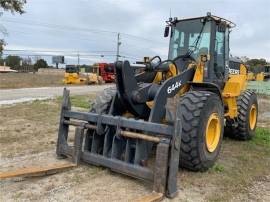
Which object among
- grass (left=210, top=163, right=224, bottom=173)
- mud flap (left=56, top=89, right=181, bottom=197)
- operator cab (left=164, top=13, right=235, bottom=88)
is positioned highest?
operator cab (left=164, top=13, right=235, bottom=88)

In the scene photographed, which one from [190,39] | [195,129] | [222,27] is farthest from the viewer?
[222,27]

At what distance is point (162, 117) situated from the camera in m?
5.77

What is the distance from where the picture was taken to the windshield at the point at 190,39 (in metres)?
7.27

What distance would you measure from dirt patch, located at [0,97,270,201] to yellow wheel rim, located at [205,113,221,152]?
0.36 meters

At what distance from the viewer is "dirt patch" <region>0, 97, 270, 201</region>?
487cm

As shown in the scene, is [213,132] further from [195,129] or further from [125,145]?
[125,145]

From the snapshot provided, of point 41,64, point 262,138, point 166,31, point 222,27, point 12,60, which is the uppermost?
point 12,60

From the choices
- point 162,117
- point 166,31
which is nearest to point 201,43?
point 166,31

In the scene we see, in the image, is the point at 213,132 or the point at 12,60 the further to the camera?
the point at 12,60

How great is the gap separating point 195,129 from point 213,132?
3.06ft

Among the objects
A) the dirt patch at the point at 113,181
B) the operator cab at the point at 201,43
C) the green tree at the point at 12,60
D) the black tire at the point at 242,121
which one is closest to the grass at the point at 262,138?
the black tire at the point at 242,121

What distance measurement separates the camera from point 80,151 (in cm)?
600

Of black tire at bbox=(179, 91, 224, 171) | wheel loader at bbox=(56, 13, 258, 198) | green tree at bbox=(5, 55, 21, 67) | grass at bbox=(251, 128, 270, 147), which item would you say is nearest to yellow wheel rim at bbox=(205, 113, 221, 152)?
wheel loader at bbox=(56, 13, 258, 198)

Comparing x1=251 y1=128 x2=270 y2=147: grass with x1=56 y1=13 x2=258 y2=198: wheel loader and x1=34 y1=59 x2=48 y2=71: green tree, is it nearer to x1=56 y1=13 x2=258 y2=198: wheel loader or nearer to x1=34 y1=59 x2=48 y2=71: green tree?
x1=56 y1=13 x2=258 y2=198: wheel loader
